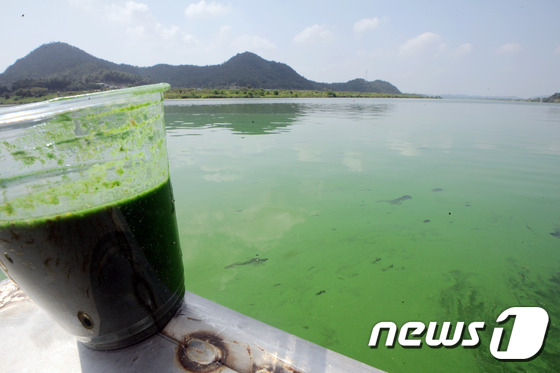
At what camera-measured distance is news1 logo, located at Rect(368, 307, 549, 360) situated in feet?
4.91

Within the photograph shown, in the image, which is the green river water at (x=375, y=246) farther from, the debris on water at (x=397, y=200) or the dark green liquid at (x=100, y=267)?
the dark green liquid at (x=100, y=267)

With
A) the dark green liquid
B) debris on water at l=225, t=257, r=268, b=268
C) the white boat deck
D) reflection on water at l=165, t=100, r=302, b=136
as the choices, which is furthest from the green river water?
reflection on water at l=165, t=100, r=302, b=136

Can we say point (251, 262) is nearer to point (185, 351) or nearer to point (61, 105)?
point (185, 351)

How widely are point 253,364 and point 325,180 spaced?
357cm

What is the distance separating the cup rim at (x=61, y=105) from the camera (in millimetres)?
427

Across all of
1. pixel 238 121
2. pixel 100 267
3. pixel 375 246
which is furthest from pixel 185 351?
pixel 238 121

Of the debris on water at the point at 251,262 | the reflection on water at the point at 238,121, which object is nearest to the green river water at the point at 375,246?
the debris on water at the point at 251,262

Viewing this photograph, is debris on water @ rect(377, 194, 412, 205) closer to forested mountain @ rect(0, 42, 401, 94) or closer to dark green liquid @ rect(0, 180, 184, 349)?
dark green liquid @ rect(0, 180, 184, 349)

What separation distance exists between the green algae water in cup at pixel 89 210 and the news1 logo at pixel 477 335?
4.39 feet

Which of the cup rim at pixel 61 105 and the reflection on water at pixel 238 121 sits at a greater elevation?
the cup rim at pixel 61 105

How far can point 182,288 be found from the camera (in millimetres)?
744

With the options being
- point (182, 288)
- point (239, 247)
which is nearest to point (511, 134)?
point (239, 247)

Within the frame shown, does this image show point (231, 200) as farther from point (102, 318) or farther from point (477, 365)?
point (102, 318)

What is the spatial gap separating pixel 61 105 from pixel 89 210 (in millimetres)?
182
